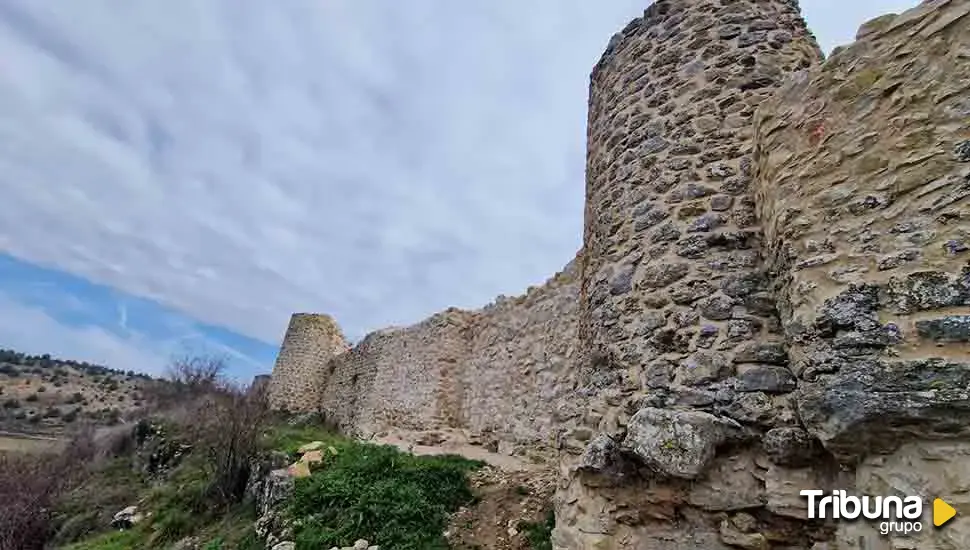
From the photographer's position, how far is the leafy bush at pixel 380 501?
205 inches

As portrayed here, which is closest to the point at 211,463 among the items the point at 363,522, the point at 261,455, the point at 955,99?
the point at 261,455

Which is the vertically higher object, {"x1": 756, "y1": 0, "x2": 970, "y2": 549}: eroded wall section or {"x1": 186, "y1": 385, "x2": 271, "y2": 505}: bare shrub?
{"x1": 756, "y1": 0, "x2": 970, "y2": 549}: eroded wall section

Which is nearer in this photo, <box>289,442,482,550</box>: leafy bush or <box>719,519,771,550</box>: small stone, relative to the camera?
<box>719,519,771,550</box>: small stone

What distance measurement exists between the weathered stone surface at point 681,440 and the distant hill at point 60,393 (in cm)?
2982

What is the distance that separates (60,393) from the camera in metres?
34.6

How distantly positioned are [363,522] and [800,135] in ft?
17.2

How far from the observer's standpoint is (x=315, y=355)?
20.2 meters

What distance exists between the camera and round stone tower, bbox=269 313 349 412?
19766mm

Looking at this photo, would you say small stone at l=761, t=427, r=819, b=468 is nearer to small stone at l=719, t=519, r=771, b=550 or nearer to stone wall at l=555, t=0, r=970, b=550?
stone wall at l=555, t=0, r=970, b=550

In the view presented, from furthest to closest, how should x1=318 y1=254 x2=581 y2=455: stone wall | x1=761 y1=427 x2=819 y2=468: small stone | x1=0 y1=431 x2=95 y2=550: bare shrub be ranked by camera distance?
x1=0 y1=431 x2=95 y2=550: bare shrub
x1=318 y1=254 x2=581 y2=455: stone wall
x1=761 y1=427 x2=819 y2=468: small stone

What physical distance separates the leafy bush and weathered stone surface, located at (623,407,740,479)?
313 centimetres

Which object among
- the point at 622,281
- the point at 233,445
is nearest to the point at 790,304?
the point at 622,281

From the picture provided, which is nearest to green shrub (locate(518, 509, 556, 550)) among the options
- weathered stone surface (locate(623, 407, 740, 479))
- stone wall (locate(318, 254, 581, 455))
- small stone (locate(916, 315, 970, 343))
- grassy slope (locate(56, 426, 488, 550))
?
grassy slope (locate(56, 426, 488, 550))

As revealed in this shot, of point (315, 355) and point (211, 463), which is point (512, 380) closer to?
point (211, 463)
